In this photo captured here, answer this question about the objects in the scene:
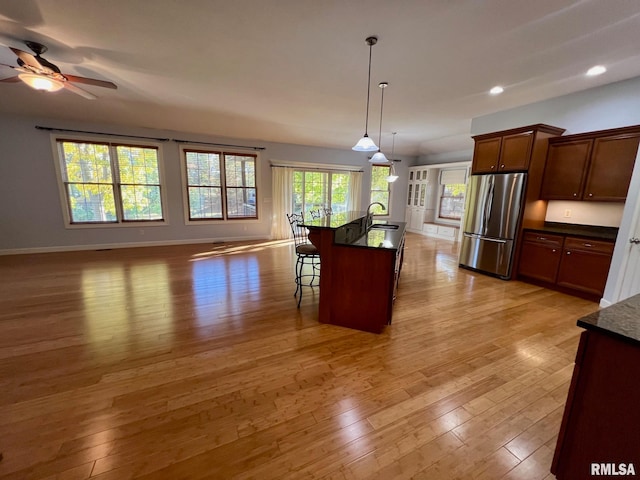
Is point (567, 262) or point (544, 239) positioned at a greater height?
point (544, 239)

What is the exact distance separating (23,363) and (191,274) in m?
2.19

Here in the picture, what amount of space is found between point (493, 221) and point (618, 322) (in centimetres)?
364

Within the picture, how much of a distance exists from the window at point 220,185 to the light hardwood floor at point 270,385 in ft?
10.7

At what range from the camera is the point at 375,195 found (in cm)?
853

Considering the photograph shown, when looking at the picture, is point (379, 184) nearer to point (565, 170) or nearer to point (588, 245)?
point (565, 170)

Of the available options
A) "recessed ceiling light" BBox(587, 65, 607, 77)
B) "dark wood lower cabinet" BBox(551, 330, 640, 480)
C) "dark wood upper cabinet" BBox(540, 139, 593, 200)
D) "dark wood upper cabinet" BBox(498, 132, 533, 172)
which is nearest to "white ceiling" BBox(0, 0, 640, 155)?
"recessed ceiling light" BBox(587, 65, 607, 77)

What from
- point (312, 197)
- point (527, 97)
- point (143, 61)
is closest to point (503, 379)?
point (527, 97)

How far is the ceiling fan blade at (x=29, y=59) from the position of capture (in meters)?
2.36

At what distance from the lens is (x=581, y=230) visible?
3.68 meters

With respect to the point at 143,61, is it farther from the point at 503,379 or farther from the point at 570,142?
the point at 570,142

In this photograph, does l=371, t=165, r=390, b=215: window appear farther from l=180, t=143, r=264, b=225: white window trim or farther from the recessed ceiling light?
the recessed ceiling light

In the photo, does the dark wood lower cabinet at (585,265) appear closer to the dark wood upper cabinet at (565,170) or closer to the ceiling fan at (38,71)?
the dark wood upper cabinet at (565,170)

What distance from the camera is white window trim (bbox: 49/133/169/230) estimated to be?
5.05 metres

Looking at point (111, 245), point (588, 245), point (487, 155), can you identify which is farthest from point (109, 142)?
point (588, 245)
